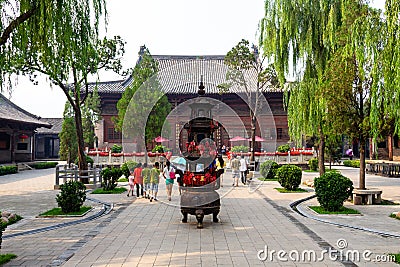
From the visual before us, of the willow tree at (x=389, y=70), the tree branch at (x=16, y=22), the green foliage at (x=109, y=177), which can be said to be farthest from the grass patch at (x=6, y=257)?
the green foliage at (x=109, y=177)

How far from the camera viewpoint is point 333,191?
10.4 metres

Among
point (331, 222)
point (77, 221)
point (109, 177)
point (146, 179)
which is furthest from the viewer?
point (109, 177)

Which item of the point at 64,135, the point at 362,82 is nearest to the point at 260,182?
the point at 362,82

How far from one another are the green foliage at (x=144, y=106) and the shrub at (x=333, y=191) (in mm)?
14254

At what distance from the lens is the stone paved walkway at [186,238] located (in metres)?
6.21

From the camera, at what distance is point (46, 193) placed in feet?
50.6

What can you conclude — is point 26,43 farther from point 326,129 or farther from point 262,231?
point 326,129

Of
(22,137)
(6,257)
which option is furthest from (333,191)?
(22,137)

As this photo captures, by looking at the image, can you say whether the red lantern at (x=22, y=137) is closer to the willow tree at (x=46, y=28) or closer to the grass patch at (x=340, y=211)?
the willow tree at (x=46, y=28)

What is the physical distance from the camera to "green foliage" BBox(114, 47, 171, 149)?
79.2 feet

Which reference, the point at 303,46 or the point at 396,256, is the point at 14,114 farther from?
the point at 396,256

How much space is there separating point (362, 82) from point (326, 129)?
203 cm

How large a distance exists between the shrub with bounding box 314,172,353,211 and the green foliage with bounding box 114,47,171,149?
14254mm

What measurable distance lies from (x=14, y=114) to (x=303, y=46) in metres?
23.8
